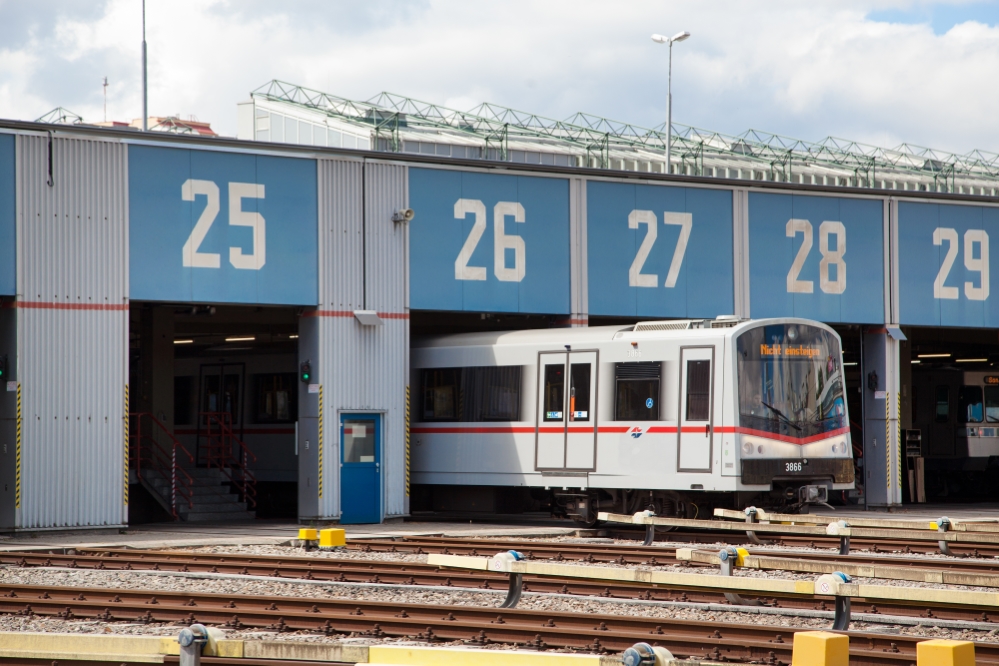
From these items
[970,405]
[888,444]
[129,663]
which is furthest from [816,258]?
[129,663]

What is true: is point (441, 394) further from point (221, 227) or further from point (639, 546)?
point (639, 546)

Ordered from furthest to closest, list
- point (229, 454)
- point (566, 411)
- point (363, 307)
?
point (229, 454)
point (363, 307)
point (566, 411)

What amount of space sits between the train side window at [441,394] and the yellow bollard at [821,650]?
52.2 ft

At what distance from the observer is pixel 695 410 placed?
61.4 ft

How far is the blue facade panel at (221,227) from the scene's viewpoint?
20703mm

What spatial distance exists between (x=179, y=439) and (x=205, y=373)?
1.66 m

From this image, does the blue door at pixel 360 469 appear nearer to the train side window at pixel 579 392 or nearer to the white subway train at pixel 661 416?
the white subway train at pixel 661 416

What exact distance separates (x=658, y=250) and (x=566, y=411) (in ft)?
17.8

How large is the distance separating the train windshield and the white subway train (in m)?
0.02

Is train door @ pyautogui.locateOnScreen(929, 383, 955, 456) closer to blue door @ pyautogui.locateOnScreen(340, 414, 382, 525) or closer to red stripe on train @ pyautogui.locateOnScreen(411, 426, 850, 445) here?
red stripe on train @ pyautogui.locateOnScreen(411, 426, 850, 445)

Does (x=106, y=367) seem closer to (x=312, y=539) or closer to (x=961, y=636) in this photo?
(x=312, y=539)

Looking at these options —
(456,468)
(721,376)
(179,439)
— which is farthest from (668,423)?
(179,439)

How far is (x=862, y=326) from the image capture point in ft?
88.5

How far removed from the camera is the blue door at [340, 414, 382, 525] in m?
21.9
